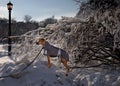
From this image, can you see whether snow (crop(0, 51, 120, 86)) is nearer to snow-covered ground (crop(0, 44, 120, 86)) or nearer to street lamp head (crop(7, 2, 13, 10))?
snow-covered ground (crop(0, 44, 120, 86))

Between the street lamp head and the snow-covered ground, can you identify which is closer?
the snow-covered ground

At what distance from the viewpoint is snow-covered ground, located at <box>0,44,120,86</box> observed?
10109 mm

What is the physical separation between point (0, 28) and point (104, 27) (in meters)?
58.4

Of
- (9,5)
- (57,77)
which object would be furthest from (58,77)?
(9,5)

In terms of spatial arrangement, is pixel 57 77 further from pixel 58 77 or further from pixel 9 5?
pixel 9 5

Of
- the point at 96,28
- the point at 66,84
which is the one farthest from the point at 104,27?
the point at 66,84

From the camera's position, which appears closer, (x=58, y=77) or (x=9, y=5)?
(x=58, y=77)

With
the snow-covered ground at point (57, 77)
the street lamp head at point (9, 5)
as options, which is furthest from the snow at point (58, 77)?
the street lamp head at point (9, 5)

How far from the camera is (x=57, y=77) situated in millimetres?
10422

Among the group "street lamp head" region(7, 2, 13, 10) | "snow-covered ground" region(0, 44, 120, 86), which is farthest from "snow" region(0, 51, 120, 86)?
"street lamp head" region(7, 2, 13, 10)

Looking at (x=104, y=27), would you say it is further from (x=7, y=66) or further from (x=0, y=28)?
(x=0, y=28)

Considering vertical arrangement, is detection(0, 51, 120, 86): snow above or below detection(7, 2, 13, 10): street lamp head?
below

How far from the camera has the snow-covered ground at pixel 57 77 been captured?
398 inches

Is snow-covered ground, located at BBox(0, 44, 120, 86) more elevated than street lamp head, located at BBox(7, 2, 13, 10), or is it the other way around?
street lamp head, located at BBox(7, 2, 13, 10)
